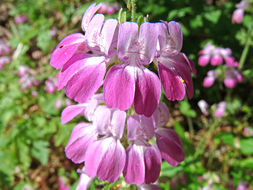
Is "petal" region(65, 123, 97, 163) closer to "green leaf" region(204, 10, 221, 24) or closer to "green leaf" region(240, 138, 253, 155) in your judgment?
"green leaf" region(240, 138, 253, 155)

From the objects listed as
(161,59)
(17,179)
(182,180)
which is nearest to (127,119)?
(161,59)

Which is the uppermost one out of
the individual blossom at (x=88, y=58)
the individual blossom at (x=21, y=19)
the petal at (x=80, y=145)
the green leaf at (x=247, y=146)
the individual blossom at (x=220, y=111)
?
the individual blossom at (x=88, y=58)

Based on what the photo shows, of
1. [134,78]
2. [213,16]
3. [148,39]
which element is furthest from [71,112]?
[213,16]

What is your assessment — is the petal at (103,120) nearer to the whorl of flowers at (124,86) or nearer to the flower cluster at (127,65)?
the whorl of flowers at (124,86)

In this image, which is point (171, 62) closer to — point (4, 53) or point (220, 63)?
point (220, 63)

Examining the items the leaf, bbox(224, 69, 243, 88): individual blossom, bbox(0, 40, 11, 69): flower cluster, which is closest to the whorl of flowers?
the leaf

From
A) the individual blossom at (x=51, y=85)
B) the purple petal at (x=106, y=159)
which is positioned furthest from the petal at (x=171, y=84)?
the individual blossom at (x=51, y=85)

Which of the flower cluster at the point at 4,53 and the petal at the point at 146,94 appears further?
the flower cluster at the point at 4,53

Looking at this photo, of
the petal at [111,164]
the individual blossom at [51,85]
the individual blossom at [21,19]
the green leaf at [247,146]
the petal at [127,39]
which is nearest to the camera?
the petal at [127,39]
